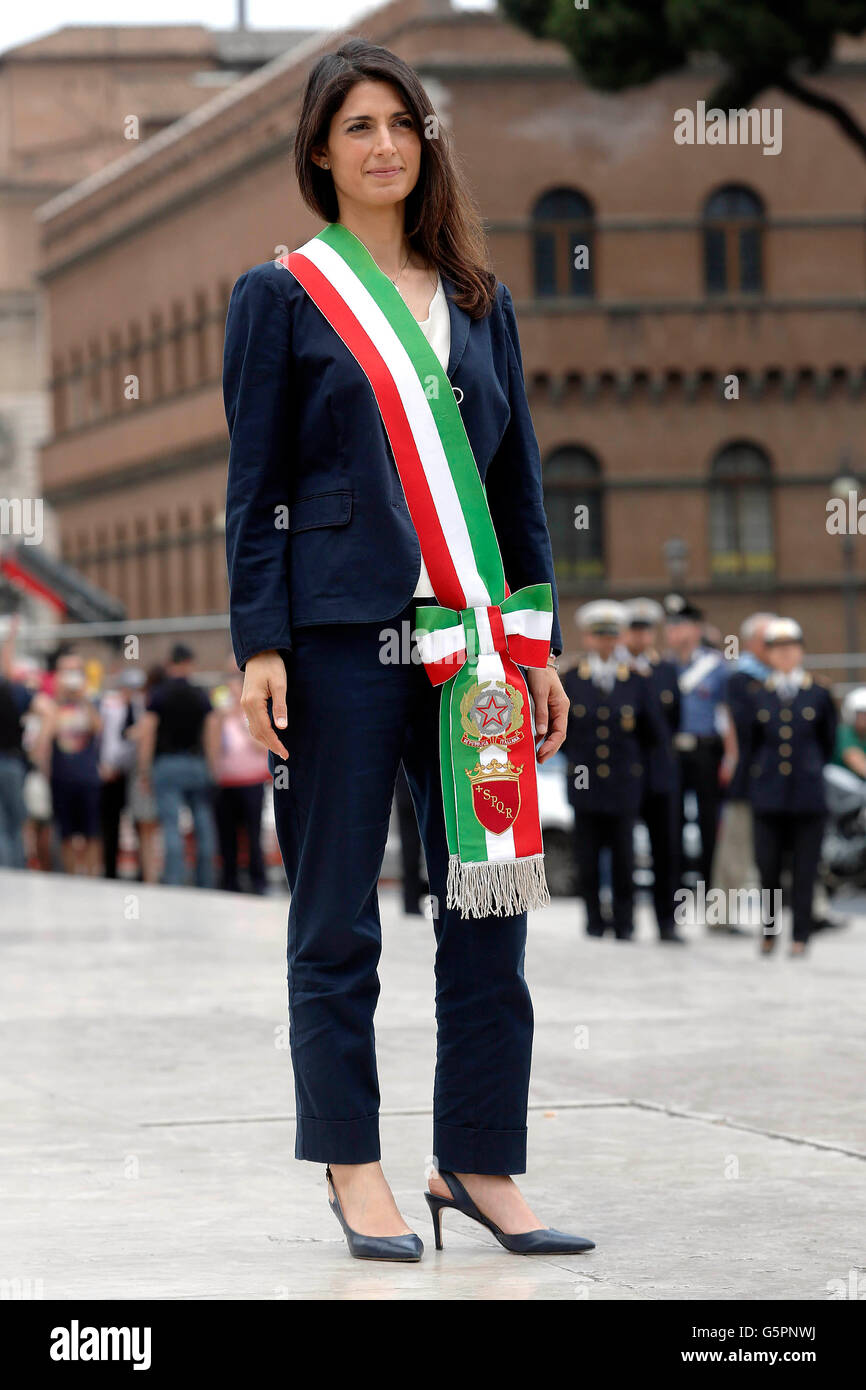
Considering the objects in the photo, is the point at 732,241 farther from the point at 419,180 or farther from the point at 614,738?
the point at 419,180

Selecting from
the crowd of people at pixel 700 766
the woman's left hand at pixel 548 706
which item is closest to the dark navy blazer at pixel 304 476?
the woman's left hand at pixel 548 706

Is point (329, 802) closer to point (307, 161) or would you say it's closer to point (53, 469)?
point (307, 161)

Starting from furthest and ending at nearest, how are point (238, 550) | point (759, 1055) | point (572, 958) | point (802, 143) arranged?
point (802, 143) < point (572, 958) < point (759, 1055) < point (238, 550)

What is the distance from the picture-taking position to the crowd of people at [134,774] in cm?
1702

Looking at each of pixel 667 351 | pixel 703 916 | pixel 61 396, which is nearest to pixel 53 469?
pixel 61 396

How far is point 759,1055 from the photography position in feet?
25.1

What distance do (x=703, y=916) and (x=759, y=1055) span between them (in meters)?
7.33

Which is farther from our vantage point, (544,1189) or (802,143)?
(802,143)

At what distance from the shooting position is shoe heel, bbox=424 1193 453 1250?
460 cm

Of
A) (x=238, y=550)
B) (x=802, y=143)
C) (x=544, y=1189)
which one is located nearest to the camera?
(x=238, y=550)

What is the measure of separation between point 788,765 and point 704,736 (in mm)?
2238

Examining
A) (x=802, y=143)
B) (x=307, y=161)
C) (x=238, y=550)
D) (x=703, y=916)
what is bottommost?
(x=703, y=916)

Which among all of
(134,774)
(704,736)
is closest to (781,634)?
(704,736)

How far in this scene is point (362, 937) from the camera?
4.49 meters
